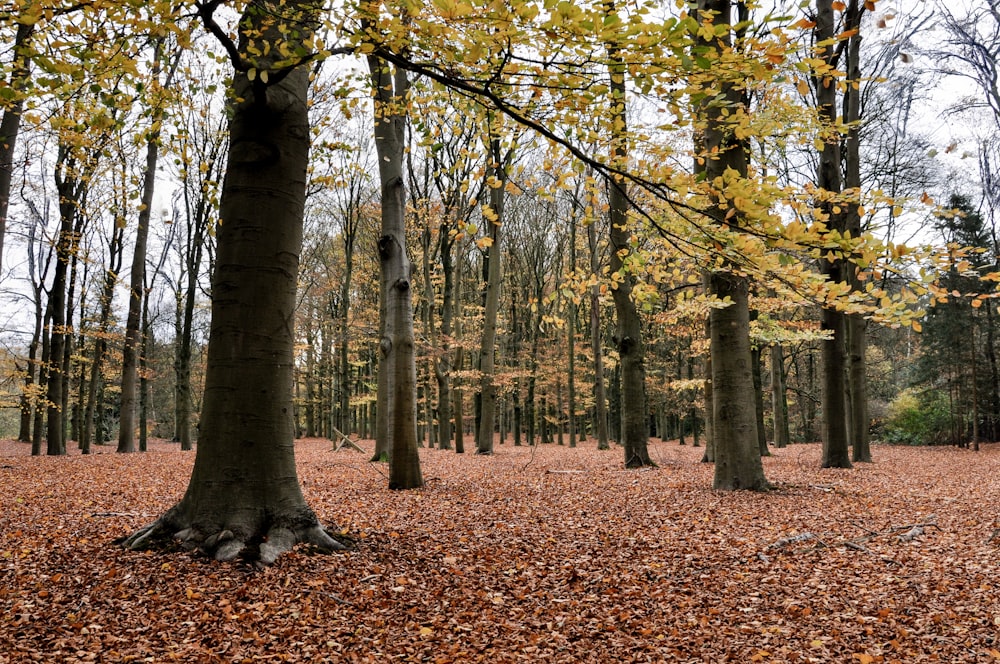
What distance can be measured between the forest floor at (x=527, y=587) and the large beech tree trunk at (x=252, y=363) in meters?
0.31

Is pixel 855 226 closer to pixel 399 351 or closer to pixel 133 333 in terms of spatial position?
pixel 399 351

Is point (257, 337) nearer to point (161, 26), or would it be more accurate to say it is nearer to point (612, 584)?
point (161, 26)

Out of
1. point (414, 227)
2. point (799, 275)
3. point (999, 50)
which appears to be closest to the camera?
point (799, 275)

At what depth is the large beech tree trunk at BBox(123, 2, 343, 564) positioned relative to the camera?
14.2ft

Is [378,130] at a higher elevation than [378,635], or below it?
higher

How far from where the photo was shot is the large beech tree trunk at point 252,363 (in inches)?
170

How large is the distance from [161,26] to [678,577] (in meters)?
5.08

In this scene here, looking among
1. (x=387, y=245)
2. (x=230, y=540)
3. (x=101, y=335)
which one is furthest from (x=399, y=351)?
(x=101, y=335)

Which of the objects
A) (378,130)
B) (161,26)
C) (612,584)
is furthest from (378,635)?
(378,130)

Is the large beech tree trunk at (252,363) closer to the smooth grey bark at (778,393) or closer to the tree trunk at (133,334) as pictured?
the tree trunk at (133,334)

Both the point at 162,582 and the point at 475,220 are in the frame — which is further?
the point at 475,220

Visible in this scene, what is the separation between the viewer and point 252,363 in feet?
14.2

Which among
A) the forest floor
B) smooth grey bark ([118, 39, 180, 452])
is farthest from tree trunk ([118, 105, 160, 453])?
the forest floor

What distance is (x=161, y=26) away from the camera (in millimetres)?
3230
